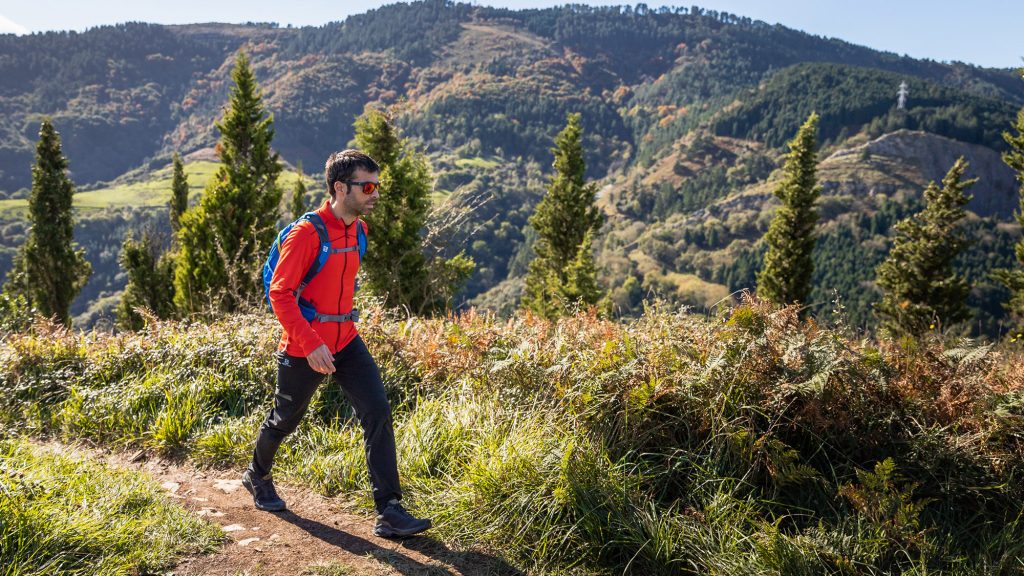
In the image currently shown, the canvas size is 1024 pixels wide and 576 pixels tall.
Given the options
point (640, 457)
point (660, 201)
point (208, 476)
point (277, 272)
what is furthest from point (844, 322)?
point (660, 201)

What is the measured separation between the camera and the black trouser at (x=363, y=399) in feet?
11.6

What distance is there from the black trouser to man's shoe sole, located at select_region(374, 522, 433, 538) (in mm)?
113

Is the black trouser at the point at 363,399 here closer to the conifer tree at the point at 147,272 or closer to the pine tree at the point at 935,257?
the pine tree at the point at 935,257

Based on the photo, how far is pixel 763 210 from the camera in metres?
158

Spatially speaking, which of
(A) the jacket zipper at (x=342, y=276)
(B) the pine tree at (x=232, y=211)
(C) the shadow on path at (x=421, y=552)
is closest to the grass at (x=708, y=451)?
(C) the shadow on path at (x=421, y=552)

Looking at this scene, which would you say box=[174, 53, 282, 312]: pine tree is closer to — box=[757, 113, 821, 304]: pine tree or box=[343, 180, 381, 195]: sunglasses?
box=[343, 180, 381, 195]: sunglasses

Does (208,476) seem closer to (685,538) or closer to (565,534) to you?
(565,534)

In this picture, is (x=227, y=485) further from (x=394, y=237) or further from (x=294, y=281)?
(x=394, y=237)

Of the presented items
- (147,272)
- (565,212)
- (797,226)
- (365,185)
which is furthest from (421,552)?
(797,226)

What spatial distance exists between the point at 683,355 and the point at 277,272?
8.12ft

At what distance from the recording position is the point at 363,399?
355 centimetres

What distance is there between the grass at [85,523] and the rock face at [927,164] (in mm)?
172376

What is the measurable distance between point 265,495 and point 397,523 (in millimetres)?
995

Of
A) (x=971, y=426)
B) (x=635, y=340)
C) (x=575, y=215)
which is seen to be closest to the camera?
(x=971, y=426)
